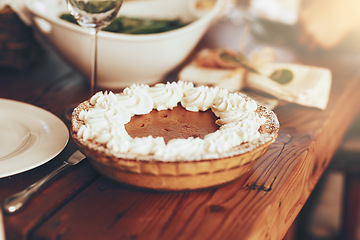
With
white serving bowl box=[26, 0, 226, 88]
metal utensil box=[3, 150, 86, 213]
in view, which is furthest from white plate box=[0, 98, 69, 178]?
white serving bowl box=[26, 0, 226, 88]

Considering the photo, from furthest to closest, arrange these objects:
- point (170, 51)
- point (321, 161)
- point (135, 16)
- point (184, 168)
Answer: point (135, 16)
point (170, 51)
point (321, 161)
point (184, 168)

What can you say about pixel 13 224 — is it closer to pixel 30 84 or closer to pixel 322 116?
pixel 30 84

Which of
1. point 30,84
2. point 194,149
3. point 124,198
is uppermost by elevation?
point 194,149

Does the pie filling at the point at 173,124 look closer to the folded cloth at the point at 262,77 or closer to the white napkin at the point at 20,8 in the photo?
the folded cloth at the point at 262,77

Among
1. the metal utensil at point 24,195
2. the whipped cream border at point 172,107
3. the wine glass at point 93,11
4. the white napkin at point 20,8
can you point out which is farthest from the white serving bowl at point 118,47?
the metal utensil at point 24,195

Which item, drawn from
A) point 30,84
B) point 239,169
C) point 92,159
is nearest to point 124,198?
point 92,159

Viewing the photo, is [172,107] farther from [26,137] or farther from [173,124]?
[26,137]
